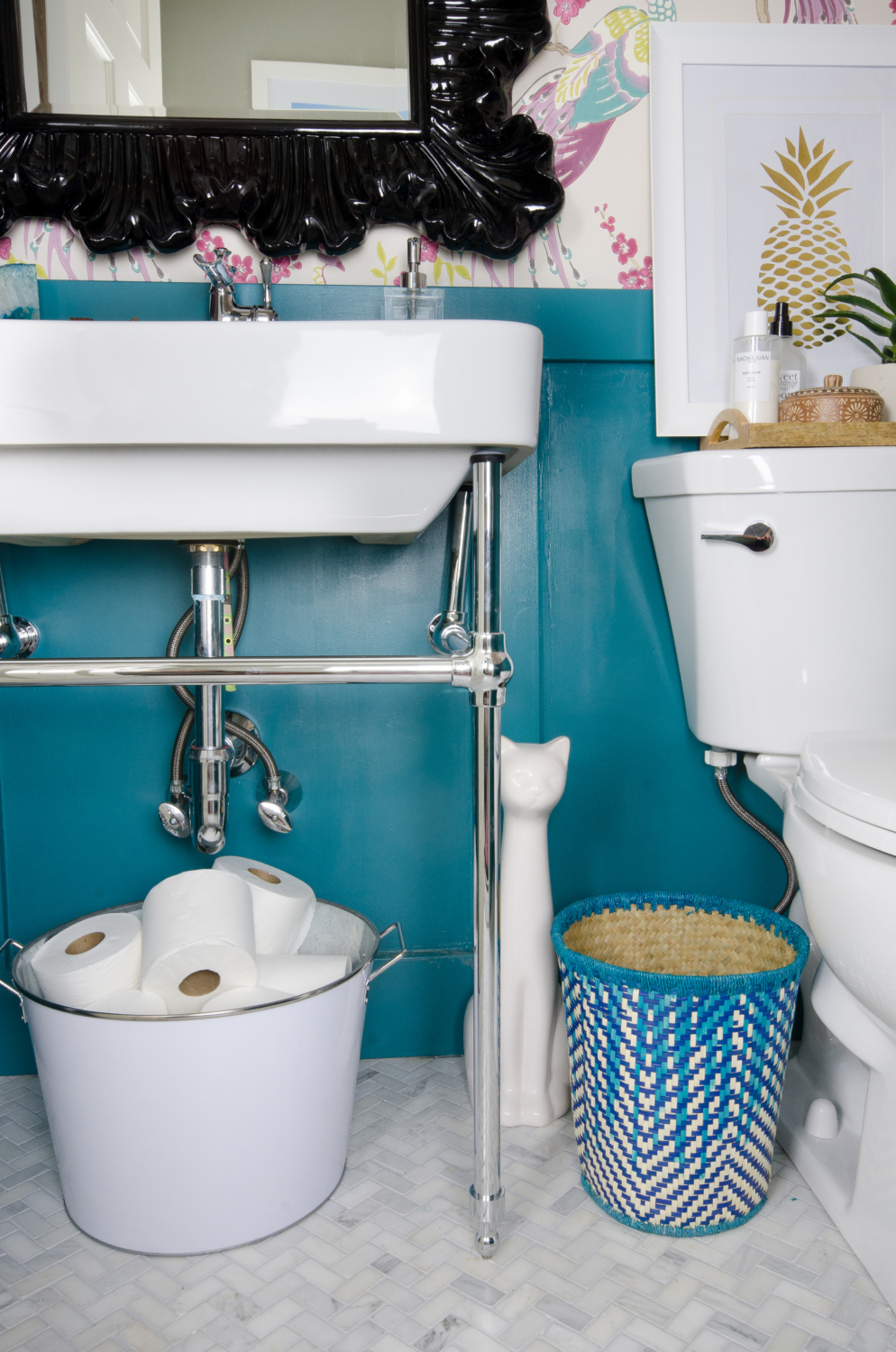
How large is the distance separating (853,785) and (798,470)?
43 centimetres

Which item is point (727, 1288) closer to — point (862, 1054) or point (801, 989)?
point (862, 1054)

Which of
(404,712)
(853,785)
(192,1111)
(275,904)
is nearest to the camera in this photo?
(853,785)

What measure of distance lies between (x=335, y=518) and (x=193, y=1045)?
1.60 ft

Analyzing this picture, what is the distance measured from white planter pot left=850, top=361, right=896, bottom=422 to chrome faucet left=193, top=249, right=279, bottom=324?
0.71 metres

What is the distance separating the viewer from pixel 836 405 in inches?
43.2

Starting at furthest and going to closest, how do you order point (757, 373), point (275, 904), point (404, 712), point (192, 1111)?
1. point (404, 712)
2. point (757, 373)
3. point (275, 904)
4. point (192, 1111)

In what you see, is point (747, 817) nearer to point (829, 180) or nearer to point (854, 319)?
point (854, 319)

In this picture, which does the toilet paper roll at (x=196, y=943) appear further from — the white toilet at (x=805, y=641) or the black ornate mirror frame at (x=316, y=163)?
the black ornate mirror frame at (x=316, y=163)

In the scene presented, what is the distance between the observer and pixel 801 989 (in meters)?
1.20

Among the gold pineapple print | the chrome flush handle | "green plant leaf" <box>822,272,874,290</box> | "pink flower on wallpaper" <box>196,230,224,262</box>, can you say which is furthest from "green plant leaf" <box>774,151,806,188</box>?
"pink flower on wallpaper" <box>196,230,224,262</box>

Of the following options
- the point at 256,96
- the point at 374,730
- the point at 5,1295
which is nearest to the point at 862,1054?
the point at 374,730

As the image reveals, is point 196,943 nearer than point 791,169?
Yes

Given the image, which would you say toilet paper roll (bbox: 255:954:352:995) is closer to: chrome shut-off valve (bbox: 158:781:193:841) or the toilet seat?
chrome shut-off valve (bbox: 158:781:193:841)

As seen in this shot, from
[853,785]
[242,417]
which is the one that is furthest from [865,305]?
[242,417]
